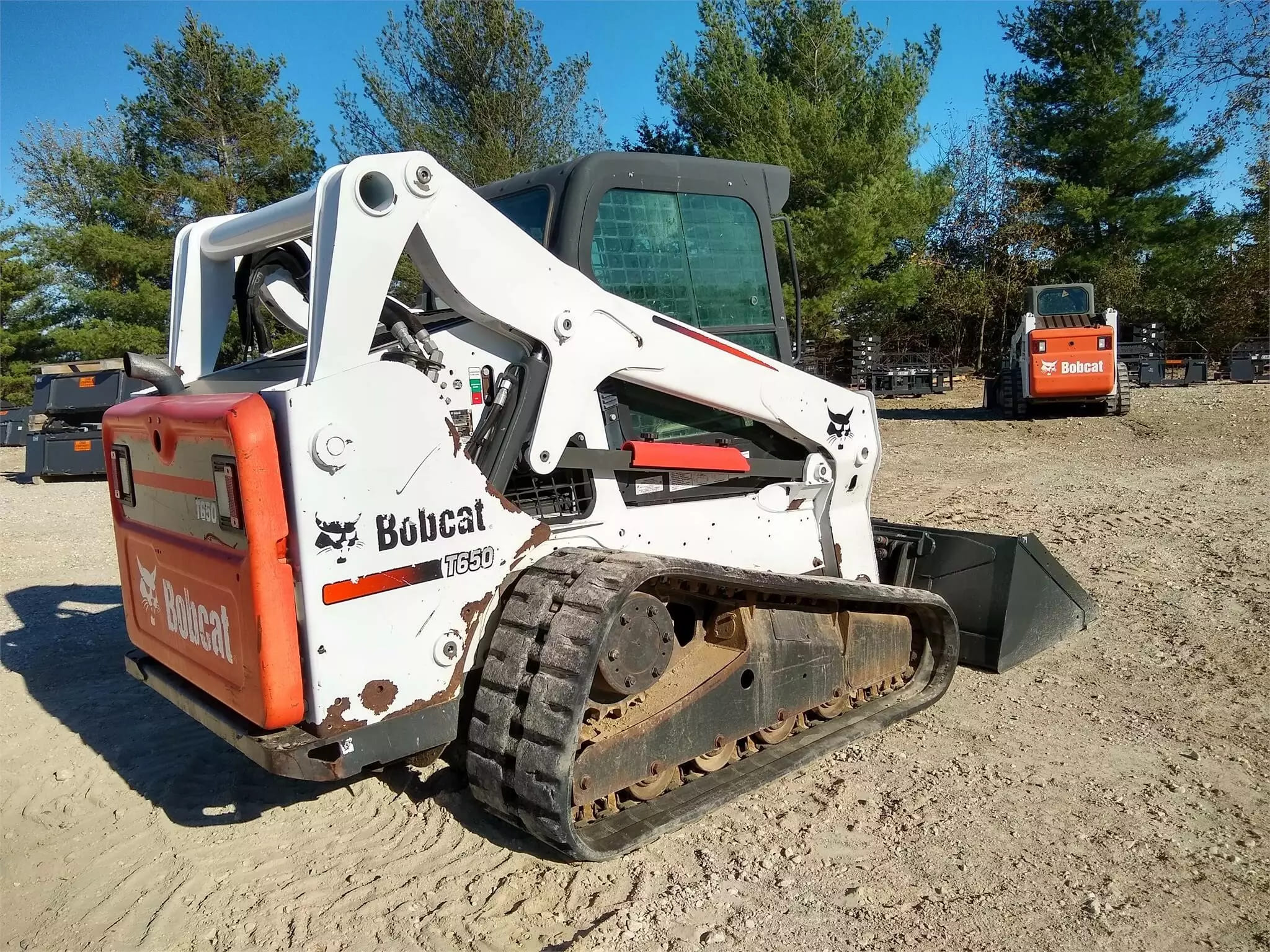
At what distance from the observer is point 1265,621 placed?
5594 mm

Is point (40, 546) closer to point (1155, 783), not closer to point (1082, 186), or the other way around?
point (1155, 783)

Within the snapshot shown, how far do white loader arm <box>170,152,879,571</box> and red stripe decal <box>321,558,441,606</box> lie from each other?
532mm

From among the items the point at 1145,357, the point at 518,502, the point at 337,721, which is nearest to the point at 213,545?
the point at 337,721

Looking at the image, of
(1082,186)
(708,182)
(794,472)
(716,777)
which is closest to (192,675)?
(716,777)

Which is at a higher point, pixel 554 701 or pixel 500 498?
pixel 500 498

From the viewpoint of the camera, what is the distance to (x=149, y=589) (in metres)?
3.57

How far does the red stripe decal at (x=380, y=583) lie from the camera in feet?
9.17

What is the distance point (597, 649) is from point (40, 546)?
8616mm

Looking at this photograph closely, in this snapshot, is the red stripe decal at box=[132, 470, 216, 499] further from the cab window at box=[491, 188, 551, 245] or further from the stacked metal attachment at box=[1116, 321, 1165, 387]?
the stacked metal attachment at box=[1116, 321, 1165, 387]

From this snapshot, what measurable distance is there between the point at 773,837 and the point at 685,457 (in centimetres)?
144

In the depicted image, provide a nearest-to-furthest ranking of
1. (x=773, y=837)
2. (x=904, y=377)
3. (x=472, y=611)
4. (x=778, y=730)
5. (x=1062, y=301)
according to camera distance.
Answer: (x=472, y=611), (x=773, y=837), (x=778, y=730), (x=1062, y=301), (x=904, y=377)

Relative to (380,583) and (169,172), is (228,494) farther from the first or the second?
(169,172)

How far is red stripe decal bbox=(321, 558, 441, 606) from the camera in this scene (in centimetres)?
279

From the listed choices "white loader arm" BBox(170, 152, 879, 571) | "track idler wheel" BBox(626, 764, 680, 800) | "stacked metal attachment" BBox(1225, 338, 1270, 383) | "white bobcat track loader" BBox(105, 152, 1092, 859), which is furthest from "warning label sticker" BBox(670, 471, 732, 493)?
"stacked metal attachment" BBox(1225, 338, 1270, 383)
